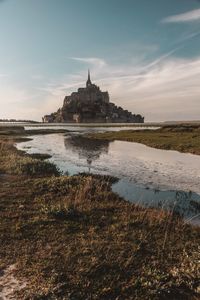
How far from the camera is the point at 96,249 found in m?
10.8

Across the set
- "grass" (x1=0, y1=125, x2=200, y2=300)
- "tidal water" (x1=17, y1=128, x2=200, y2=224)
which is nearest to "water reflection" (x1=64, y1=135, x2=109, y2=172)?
"tidal water" (x1=17, y1=128, x2=200, y2=224)

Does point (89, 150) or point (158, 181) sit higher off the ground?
point (158, 181)

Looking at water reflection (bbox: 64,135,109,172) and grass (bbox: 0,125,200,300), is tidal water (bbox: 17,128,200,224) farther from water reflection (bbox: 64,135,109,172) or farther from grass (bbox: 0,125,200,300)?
grass (bbox: 0,125,200,300)

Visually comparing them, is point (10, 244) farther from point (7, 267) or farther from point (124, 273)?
point (124, 273)

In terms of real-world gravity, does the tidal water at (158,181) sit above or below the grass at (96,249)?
below

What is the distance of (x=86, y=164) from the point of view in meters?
36.5

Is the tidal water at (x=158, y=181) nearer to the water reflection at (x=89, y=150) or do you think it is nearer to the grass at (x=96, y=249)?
the water reflection at (x=89, y=150)

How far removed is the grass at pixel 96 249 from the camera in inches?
335

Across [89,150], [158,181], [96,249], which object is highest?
[96,249]

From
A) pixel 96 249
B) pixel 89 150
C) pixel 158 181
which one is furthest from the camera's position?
pixel 89 150

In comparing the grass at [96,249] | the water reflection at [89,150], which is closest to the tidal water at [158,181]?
the water reflection at [89,150]

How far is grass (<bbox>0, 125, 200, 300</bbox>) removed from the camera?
335 inches

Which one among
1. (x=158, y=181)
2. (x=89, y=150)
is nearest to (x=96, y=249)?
(x=158, y=181)

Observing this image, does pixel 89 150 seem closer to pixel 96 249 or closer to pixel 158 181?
pixel 158 181
